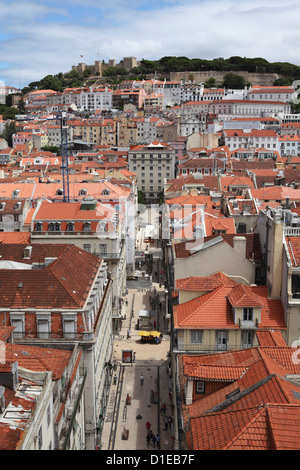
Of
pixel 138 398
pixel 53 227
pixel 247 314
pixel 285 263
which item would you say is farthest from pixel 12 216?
pixel 285 263

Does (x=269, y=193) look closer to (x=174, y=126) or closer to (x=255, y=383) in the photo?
(x=255, y=383)

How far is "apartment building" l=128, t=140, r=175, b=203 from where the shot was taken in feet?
382

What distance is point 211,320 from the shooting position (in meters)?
29.8

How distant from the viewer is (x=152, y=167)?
387 ft

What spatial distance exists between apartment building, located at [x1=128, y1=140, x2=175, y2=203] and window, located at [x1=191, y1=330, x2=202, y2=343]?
290 ft

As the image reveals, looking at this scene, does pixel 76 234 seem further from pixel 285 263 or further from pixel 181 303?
pixel 285 263

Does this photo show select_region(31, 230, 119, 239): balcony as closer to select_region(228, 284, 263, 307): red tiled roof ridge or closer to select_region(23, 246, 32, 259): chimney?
select_region(23, 246, 32, 259): chimney

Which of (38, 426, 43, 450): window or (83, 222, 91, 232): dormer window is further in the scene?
(83, 222, 91, 232): dormer window

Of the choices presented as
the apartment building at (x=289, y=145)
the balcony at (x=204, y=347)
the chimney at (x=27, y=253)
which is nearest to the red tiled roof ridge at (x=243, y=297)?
the balcony at (x=204, y=347)

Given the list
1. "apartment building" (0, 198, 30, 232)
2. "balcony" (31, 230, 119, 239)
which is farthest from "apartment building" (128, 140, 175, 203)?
"balcony" (31, 230, 119, 239)

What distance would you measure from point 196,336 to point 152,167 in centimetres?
9063
